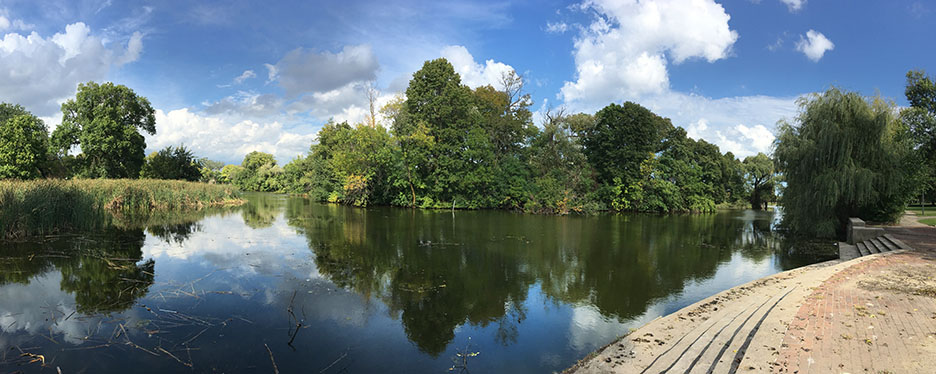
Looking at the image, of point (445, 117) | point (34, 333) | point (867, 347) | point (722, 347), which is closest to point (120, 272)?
point (34, 333)

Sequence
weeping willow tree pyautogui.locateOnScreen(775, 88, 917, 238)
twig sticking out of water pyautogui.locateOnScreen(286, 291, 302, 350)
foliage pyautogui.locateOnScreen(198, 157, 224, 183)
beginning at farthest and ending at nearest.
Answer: foliage pyautogui.locateOnScreen(198, 157, 224, 183)
weeping willow tree pyautogui.locateOnScreen(775, 88, 917, 238)
twig sticking out of water pyautogui.locateOnScreen(286, 291, 302, 350)

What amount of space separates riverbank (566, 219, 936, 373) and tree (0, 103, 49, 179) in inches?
1748

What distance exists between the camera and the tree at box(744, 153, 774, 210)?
46656 mm

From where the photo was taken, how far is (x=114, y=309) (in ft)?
22.7

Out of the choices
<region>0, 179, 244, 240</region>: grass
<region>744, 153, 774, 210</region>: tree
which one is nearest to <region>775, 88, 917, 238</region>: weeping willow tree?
<region>0, 179, 244, 240</region>: grass

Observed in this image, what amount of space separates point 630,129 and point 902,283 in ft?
90.3

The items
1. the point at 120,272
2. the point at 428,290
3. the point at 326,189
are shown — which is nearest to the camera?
the point at 428,290

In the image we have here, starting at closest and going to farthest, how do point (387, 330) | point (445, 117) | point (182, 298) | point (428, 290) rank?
point (387, 330)
point (182, 298)
point (428, 290)
point (445, 117)

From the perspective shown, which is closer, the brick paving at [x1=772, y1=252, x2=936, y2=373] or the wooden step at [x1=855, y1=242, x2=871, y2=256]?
the brick paving at [x1=772, y1=252, x2=936, y2=373]

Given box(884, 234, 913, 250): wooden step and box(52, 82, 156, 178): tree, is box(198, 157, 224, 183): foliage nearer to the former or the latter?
box(52, 82, 156, 178): tree

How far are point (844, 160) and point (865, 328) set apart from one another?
52.4ft

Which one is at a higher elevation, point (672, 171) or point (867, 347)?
point (672, 171)

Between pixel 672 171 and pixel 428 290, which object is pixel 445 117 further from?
pixel 428 290

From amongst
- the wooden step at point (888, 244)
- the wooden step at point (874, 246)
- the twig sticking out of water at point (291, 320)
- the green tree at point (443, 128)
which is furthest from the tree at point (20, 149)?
the wooden step at point (888, 244)
